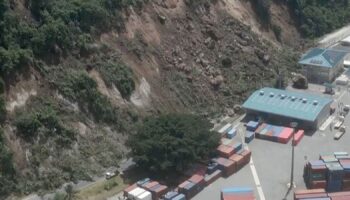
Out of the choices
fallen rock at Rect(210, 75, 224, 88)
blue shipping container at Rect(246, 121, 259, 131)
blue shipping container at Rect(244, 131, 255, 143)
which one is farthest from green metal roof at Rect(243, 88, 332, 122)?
blue shipping container at Rect(244, 131, 255, 143)

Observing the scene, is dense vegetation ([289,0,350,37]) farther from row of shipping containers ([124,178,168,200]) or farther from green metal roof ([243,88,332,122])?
row of shipping containers ([124,178,168,200])

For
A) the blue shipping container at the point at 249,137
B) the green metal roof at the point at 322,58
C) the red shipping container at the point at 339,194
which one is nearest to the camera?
the red shipping container at the point at 339,194

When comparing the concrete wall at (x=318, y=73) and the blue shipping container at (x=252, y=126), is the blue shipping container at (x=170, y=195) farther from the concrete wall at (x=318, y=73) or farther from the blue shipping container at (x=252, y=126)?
the concrete wall at (x=318, y=73)

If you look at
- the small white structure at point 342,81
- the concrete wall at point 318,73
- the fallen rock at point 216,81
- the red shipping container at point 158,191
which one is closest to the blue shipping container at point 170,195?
the red shipping container at point 158,191

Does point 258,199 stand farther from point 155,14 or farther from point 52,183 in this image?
point 155,14

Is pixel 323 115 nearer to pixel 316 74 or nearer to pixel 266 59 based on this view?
pixel 266 59

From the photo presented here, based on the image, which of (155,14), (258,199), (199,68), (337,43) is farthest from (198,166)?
(337,43)
